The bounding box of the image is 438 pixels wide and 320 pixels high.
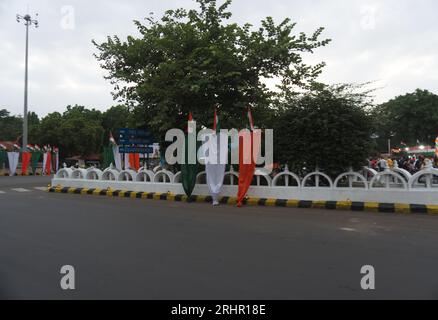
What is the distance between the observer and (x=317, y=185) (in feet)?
35.2

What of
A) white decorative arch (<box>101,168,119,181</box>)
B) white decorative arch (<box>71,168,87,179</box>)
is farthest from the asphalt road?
white decorative arch (<box>71,168,87,179</box>)

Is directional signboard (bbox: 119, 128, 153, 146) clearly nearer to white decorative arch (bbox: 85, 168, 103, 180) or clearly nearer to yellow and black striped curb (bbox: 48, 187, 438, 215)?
white decorative arch (bbox: 85, 168, 103, 180)

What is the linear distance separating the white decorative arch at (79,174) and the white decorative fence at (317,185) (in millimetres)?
1416

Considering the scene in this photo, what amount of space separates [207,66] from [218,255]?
8.34 m

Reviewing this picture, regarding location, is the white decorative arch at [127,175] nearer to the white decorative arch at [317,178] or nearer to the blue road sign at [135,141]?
the blue road sign at [135,141]

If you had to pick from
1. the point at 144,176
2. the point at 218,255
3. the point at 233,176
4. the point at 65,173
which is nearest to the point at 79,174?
the point at 65,173

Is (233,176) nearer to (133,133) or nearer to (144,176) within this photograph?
(144,176)

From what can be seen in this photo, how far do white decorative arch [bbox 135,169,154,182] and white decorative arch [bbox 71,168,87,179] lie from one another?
312 cm

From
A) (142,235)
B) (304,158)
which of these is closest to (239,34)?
(304,158)

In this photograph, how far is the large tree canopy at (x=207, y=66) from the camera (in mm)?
12555

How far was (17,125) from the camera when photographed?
64.6m

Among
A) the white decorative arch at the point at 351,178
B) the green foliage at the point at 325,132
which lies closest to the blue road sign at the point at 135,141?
the green foliage at the point at 325,132
